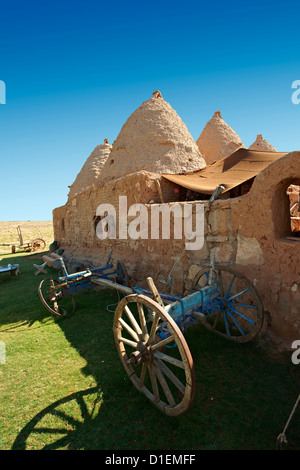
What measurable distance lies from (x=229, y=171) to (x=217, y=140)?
26.6ft

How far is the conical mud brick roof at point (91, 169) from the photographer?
15.8 meters

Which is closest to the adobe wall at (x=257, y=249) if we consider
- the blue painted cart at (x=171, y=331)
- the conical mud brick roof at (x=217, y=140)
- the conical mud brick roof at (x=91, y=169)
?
the blue painted cart at (x=171, y=331)

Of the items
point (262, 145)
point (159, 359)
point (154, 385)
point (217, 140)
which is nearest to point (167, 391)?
point (154, 385)

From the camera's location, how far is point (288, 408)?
258cm

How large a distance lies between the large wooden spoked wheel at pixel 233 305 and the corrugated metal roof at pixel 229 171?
2.69m

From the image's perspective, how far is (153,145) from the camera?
940 centimetres

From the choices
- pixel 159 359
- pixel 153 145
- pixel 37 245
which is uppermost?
pixel 153 145

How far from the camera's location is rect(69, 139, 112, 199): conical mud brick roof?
15.8 meters

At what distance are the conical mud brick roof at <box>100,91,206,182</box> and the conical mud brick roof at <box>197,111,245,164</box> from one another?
439cm
